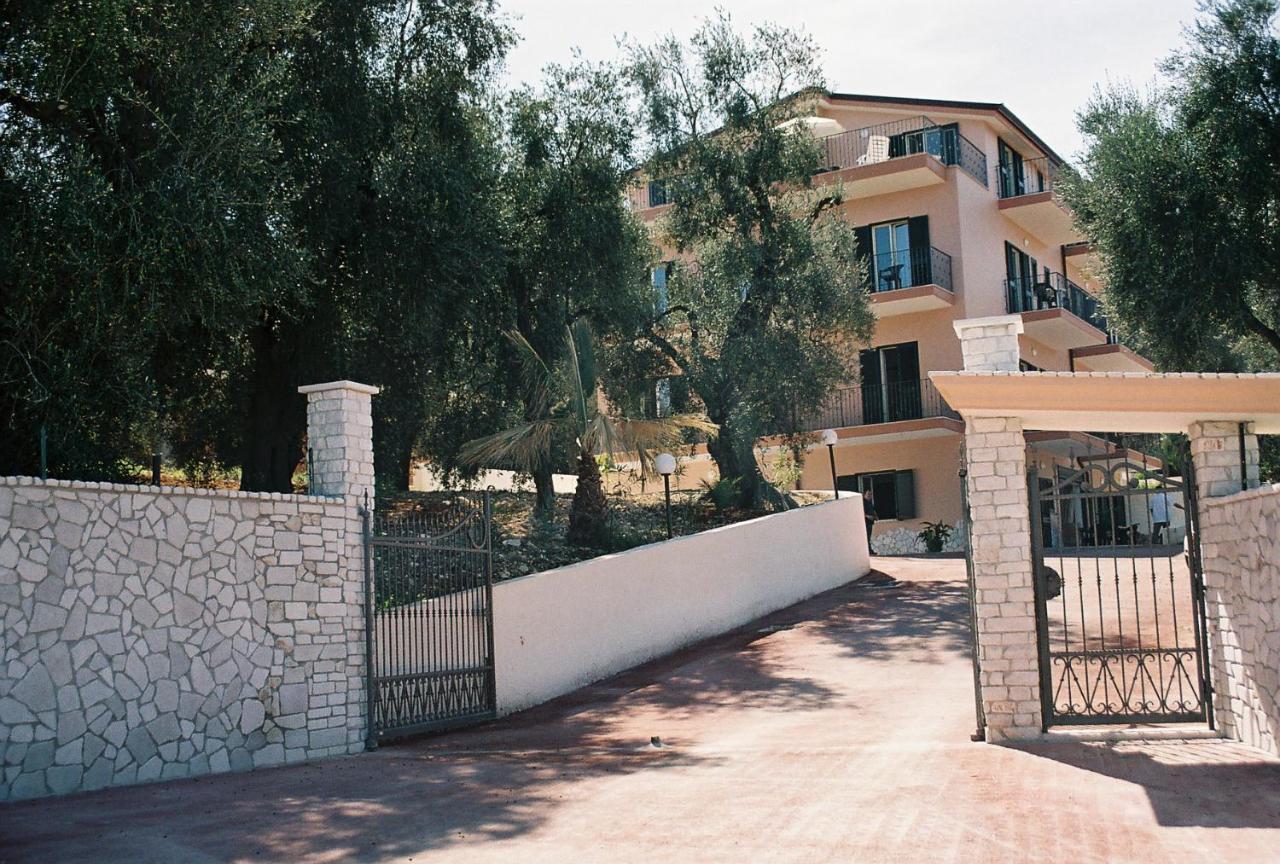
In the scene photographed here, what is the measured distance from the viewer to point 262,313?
14.6 m

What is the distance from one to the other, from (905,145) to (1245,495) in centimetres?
2303

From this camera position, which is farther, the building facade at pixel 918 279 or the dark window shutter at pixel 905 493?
the dark window shutter at pixel 905 493

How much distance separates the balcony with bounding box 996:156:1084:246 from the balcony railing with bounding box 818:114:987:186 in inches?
45.8

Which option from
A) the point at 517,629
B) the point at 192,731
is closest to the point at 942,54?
the point at 517,629

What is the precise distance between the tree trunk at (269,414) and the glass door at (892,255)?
676 inches

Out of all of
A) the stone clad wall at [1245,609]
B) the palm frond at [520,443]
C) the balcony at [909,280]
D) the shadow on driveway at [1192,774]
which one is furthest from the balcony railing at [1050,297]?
the shadow on driveway at [1192,774]

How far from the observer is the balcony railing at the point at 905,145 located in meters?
30.1

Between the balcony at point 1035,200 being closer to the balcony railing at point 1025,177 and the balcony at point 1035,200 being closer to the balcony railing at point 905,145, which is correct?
the balcony railing at point 1025,177

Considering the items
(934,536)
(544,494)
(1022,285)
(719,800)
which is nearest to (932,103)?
(1022,285)

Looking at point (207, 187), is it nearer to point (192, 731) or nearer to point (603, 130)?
point (192, 731)

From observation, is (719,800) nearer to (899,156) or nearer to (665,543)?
(665,543)

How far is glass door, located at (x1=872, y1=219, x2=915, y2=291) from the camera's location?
29734mm

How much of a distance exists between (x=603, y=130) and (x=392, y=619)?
10.5 meters

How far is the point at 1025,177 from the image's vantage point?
34344 millimetres
